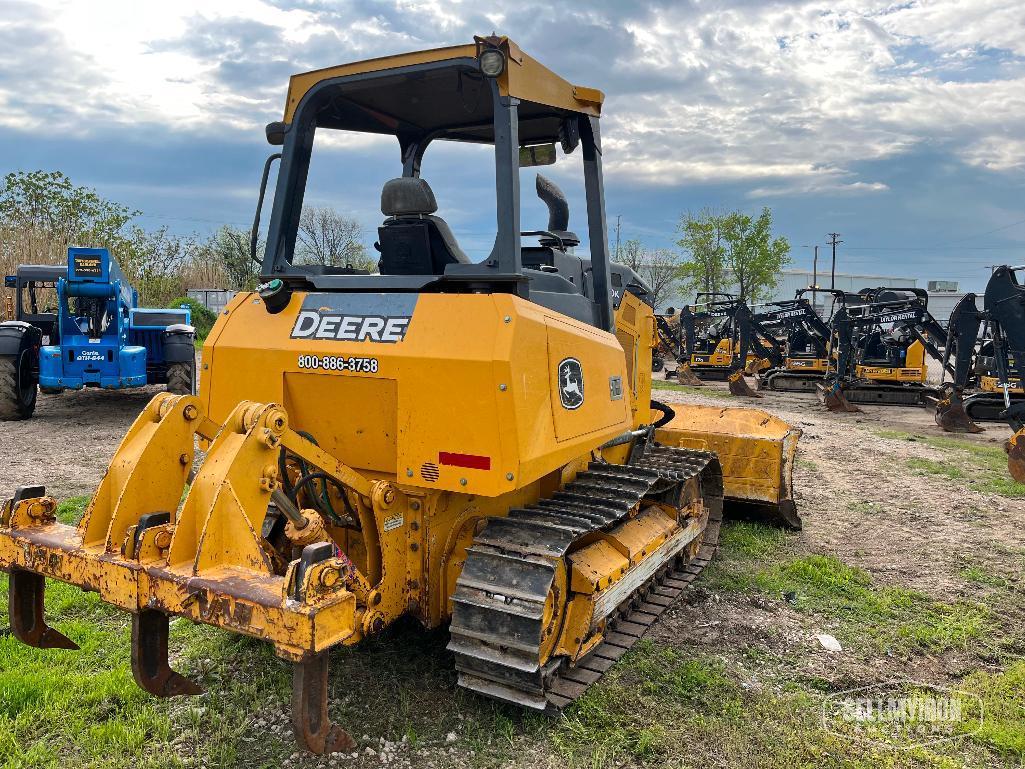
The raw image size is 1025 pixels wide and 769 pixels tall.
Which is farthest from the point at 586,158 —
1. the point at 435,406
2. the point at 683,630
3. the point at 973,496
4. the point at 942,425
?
the point at 942,425

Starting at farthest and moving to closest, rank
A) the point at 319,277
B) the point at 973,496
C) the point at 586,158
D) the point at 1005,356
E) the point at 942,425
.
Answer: the point at 942,425 → the point at 1005,356 → the point at 973,496 → the point at 586,158 → the point at 319,277

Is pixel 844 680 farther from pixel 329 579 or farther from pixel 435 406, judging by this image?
pixel 329 579

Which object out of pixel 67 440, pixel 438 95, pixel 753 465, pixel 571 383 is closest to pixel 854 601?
pixel 753 465

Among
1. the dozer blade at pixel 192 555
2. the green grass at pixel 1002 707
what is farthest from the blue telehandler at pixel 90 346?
the green grass at pixel 1002 707

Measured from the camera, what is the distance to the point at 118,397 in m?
14.3

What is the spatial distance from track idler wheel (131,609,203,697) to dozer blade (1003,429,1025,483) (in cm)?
933

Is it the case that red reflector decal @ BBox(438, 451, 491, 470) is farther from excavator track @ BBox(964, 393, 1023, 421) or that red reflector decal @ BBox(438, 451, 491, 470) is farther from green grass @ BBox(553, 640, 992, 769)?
excavator track @ BBox(964, 393, 1023, 421)

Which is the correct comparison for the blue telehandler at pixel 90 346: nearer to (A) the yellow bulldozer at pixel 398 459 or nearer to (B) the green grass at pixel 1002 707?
(A) the yellow bulldozer at pixel 398 459

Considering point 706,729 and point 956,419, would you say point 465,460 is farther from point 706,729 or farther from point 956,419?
point 956,419

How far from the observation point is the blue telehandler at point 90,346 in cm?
1150

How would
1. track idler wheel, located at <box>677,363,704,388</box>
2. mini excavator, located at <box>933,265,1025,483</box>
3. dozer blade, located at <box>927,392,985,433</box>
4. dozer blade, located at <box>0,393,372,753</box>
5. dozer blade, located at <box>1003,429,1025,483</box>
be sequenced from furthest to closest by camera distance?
1. track idler wheel, located at <box>677,363,704,388</box>
2. dozer blade, located at <box>927,392,985,433</box>
3. mini excavator, located at <box>933,265,1025,483</box>
4. dozer blade, located at <box>1003,429,1025,483</box>
5. dozer blade, located at <box>0,393,372,753</box>

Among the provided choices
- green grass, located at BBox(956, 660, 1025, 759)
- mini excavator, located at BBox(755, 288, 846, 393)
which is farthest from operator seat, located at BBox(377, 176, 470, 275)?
mini excavator, located at BBox(755, 288, 846, 393)

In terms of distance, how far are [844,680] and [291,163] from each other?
404 cm

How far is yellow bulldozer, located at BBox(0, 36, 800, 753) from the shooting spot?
2.76 meters
